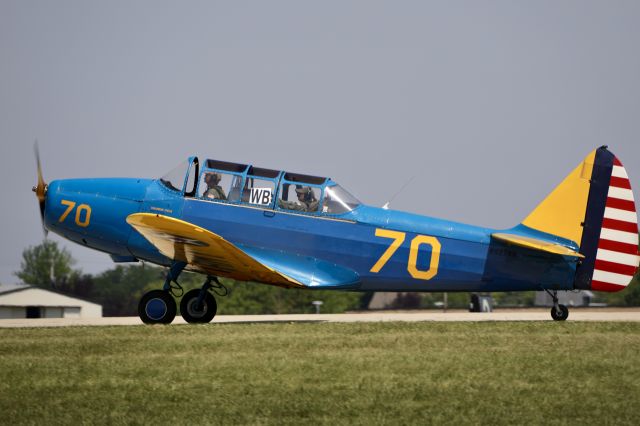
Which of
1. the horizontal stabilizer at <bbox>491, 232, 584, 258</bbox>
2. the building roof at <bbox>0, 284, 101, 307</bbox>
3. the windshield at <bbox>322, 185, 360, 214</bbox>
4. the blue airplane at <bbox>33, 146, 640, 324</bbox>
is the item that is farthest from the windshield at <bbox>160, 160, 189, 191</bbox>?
the building roof at <bbox>0, 284, 101, 307</bbox>

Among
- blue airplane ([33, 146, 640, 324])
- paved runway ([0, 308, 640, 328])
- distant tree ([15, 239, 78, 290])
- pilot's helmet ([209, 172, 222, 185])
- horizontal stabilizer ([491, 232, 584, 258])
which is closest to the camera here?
horizontal stabilizer ([491, 232, 584, 258])

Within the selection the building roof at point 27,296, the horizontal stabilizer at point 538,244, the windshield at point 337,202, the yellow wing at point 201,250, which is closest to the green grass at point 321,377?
the yellow wing at point 201,250

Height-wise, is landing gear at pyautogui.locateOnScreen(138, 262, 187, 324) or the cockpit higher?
the cockpit

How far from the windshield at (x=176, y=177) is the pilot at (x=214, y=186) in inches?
15.5

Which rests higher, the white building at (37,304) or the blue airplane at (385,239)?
the blue airplane at (385,239)

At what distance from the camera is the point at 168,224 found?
12.2 m

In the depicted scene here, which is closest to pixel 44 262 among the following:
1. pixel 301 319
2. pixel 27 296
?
pixel 27 296

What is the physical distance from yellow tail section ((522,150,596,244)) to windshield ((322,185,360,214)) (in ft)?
8.33

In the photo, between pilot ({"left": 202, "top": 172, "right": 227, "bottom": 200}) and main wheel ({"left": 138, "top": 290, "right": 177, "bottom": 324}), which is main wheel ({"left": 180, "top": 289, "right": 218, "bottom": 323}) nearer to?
main wheel ({"left": 138, "top": 290, "right": 177, "bottom": 324})

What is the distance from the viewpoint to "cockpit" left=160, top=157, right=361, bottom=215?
13.8m

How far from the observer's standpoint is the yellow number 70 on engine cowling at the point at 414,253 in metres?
13.5

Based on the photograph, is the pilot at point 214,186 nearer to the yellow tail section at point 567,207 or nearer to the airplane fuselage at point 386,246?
the airplane fuselage at point 386,246

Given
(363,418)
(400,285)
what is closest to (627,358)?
(363,418)

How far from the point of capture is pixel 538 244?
1323 centimetres
